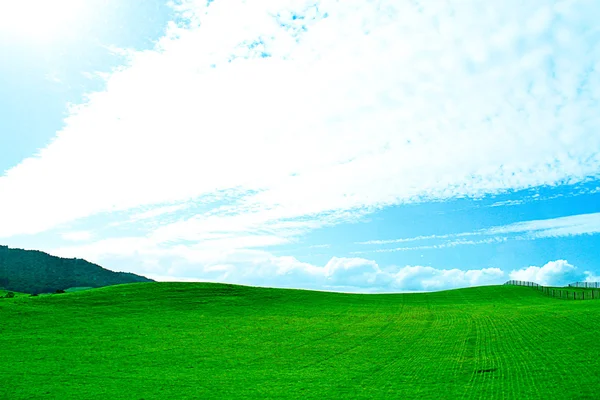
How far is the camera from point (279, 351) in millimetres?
29016

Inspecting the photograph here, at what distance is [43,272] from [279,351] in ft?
486

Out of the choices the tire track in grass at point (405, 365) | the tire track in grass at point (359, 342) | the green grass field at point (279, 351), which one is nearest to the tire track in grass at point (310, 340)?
the green grass field at point (279, 351)

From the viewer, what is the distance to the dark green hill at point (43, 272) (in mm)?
142000

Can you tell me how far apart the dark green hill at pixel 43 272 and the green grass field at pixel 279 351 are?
109318 millimetres

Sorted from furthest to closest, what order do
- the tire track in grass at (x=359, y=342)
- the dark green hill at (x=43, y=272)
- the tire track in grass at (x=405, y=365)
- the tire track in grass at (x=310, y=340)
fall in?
the dark green hill at (x=43, y=272), the tire track in grass at (x=310, y=340), the tire track in grass at (x=359, y=342), the tire track in grass at (x=405, y=365)

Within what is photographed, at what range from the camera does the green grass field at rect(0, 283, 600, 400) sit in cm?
1977

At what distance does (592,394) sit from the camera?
17266mm

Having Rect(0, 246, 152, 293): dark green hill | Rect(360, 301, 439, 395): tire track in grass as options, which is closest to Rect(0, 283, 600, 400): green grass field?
Rect(360, 301, 439, 395): tire track in grass

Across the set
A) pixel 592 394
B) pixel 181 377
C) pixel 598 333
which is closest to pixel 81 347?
pixel 181 377

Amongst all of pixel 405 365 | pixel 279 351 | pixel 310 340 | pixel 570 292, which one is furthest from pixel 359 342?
pixel 570 292

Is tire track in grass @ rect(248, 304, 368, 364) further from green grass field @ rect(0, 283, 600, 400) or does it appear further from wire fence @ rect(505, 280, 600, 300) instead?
wire fence @ rect(505, 280, 600, 300)

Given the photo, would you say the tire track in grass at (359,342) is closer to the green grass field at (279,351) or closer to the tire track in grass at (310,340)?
the green grass field at (279,351)

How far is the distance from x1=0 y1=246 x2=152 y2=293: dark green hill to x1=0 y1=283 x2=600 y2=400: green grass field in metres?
109

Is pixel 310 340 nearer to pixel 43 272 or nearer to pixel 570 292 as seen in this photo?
pixel 570 292
